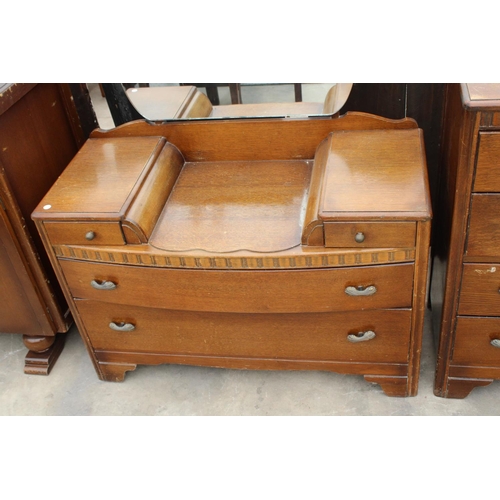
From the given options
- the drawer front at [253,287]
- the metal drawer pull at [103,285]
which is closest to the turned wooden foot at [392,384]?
the drawer front at [253,287]

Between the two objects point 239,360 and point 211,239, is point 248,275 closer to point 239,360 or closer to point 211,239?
point 211,239

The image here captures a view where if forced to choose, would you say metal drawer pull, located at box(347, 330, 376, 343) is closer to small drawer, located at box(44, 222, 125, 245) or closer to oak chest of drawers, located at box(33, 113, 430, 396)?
oak chest of drawers, located at box(33, 113, 430, 396)

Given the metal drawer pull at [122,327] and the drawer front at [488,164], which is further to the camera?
the metal drawer pull at [122,327]

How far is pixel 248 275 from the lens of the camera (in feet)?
5.11

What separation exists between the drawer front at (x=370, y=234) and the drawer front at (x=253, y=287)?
0.07 meters

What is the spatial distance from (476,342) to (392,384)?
0.28 metres

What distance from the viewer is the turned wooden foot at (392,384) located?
178 centimetres

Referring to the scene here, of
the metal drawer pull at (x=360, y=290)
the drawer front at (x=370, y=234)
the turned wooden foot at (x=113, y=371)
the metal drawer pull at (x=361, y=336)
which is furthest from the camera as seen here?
the turned wooden foot at (x=113, y=371)

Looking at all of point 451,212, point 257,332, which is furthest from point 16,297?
point 451,212

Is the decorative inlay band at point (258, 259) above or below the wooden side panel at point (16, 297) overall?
above

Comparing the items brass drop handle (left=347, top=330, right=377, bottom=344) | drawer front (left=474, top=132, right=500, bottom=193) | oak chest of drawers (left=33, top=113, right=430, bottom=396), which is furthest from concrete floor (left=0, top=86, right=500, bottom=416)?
drawer front (left=474, top=132, right=500, bottom=193)

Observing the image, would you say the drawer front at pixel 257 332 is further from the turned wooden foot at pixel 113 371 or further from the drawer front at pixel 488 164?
the drawer front at pixel 488 164

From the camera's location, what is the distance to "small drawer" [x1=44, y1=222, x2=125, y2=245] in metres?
1.57

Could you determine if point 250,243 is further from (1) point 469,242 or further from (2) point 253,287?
(1) point 469,242
